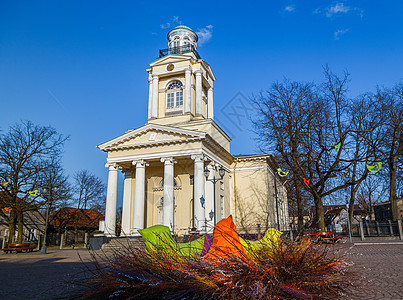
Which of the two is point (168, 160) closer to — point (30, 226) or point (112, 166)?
point (112, 166)

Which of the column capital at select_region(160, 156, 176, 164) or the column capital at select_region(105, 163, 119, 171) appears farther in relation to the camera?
the column capital at select_region(105, 163, 119, 171)

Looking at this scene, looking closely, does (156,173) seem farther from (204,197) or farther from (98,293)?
(98,293)

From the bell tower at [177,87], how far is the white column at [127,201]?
575 cm

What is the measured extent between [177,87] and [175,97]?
108 cm

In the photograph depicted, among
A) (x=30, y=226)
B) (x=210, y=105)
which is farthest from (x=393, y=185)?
(x=30, y=226)

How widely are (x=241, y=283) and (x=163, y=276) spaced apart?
0.80 meters

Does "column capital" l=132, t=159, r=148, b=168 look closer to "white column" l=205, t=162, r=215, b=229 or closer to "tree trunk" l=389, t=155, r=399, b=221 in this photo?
"white column" l=205, t=162, r=215, b=229

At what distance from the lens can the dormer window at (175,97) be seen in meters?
30.1

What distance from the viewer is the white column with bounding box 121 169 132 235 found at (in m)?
25.9

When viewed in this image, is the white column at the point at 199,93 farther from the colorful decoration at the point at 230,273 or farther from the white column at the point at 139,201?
the colorful decoration at the point at 230,273

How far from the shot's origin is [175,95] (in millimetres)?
30641

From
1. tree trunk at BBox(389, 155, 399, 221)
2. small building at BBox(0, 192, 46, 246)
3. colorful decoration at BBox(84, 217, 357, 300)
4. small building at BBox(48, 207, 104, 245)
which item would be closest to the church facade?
tree trunk at BBox(389, 155, 399, 221)

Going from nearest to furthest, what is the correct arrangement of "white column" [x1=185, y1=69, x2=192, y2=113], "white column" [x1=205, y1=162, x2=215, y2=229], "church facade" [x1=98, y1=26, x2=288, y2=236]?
"church facade" [x1=98, y1=26, x2=288, y2=236] → "white column" [x1=205, y1=162, x2=215, y2=229] → "white column" [x1=185, y1=69, x2=192, y2=113]

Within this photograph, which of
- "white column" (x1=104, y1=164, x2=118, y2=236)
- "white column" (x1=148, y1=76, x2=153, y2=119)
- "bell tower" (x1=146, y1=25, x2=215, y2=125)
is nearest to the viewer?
"white column" (x1=104, y1=164, x2=118, y2=236)
